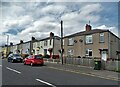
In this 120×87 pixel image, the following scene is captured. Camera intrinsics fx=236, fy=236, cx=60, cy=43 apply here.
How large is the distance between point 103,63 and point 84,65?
5.44 meters

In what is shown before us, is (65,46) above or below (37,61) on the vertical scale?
above

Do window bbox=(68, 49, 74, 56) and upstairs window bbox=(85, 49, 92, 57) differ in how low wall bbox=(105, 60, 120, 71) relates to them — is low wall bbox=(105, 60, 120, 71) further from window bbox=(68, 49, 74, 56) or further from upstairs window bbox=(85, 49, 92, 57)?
window bbox=(68, 49, 74, 56)

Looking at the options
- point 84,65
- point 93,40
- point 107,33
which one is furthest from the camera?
point 93,40

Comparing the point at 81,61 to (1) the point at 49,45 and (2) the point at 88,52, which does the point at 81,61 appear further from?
(1) the point at 49,45

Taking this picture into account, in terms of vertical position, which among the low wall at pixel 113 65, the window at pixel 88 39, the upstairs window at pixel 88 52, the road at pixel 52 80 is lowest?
the road at pixel 52 80

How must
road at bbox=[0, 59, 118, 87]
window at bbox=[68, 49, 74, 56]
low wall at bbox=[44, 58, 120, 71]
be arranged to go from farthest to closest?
1. window at bbox=[68, 49, 74, 56]
2. low wall at bbox=[44, 58, 120, 71]
3. road at bbox=[0, 59, 118, 87]

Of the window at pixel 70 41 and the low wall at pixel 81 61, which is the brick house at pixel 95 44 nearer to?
the window at pixel 70 41

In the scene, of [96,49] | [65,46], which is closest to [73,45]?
[65,46]

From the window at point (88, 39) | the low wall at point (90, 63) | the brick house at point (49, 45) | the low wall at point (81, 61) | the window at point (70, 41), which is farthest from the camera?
the brick house at point (49, 45)

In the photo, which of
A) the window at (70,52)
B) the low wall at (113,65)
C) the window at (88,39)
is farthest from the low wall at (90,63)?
the window at (70,52)

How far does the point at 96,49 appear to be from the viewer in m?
43.6

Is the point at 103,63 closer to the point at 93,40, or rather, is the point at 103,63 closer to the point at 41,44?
the point at 93,40

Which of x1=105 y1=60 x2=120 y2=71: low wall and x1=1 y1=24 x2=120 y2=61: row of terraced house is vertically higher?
x1=1 y1=24 x2=120 y2=61: row of terraced house

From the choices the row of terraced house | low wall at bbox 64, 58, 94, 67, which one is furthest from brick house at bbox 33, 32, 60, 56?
low wall at bbox 64, 58, 94, 67
